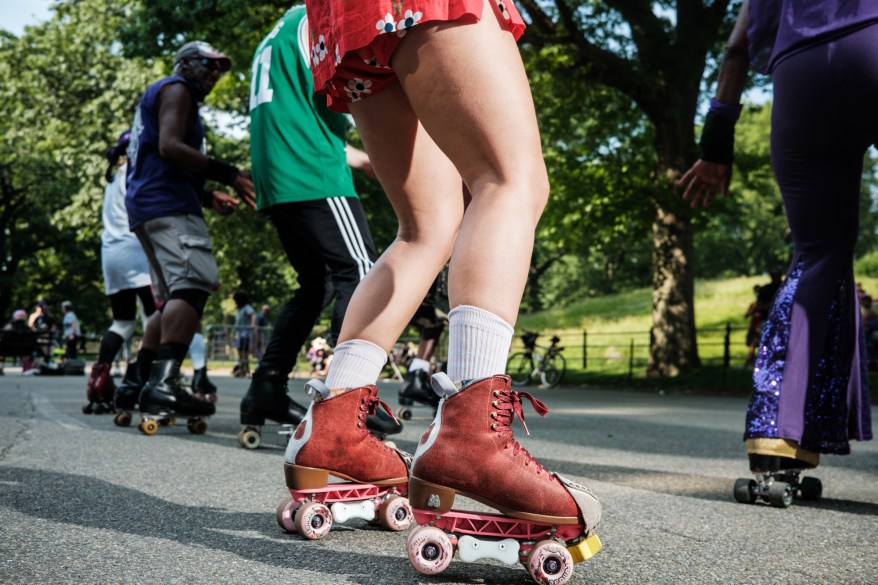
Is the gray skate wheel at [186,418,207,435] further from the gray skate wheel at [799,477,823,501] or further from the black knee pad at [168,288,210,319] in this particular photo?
the gray skate wheel at [799,477,823,501]

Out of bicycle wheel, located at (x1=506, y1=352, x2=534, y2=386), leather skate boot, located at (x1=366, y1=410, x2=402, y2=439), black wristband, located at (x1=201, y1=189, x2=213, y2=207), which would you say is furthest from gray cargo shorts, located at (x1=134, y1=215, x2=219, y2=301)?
bicycle wheel, located at (x1=506, y1=352, x2=534, y2=386)

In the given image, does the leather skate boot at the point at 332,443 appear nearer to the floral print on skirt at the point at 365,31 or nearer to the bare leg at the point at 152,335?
the floral print on skirt at the point at 365,31

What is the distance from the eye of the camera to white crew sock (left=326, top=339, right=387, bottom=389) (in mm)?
2340

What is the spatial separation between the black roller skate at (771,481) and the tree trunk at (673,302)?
14.0 meters

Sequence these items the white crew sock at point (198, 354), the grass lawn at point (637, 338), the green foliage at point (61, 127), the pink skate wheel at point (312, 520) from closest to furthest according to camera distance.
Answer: the pink skate wheel at point (312, 520), the white crew sock at point (198, 354), the grass lawn at point (637, 338), the green foliage at point (61, 127)

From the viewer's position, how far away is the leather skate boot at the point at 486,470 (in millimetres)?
1864

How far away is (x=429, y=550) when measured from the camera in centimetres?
186

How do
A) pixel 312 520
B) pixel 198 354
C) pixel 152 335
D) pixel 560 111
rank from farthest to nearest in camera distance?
pixel 560 111, pixel 198 354, pixel 152 335, pixel 312 520

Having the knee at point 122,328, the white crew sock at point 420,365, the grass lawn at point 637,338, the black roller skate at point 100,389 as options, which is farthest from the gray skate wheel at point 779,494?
the grass lawn at point 637,338

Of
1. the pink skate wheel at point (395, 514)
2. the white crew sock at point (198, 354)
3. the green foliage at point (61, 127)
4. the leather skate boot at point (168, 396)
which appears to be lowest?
the white crew sock at point (198, 354)

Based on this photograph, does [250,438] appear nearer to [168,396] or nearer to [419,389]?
[168,396]

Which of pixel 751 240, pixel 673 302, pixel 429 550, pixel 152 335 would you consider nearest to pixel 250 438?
pixel 152 335

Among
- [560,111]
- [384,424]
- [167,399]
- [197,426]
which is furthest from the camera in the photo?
[560,111]

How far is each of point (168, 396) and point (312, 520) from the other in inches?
123
